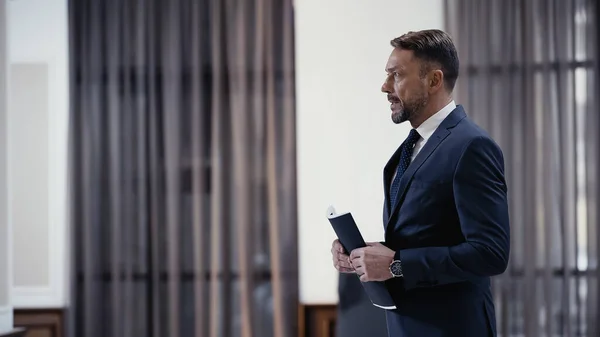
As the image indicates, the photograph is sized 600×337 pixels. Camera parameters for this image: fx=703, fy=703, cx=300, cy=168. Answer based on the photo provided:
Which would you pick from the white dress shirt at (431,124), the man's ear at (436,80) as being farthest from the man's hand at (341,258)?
the man's ear at (436,80)

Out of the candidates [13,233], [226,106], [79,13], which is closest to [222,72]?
[226,106]

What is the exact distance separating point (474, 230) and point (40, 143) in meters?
2.99

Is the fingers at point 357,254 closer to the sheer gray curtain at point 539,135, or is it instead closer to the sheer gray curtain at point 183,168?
the sheer gray curtain at point 183,168

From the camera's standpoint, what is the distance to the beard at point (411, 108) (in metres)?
1.57

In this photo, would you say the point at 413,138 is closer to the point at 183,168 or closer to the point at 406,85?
the point at 406,85

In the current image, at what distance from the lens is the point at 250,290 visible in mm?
3709

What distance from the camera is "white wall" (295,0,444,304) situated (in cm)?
375

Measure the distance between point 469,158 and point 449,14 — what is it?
8.15 feet

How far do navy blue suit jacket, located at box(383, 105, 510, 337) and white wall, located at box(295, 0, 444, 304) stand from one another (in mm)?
2198

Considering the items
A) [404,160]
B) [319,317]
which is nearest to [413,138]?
[404,160]

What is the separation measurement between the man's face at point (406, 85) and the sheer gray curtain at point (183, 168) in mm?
2133

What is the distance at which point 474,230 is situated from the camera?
1.38 m

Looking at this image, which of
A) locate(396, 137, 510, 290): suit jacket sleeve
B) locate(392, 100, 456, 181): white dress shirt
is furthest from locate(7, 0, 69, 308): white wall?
locate(396, 137, 510, 290): suit jacket sleeve

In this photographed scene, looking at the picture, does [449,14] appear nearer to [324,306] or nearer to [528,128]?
[528,128]
